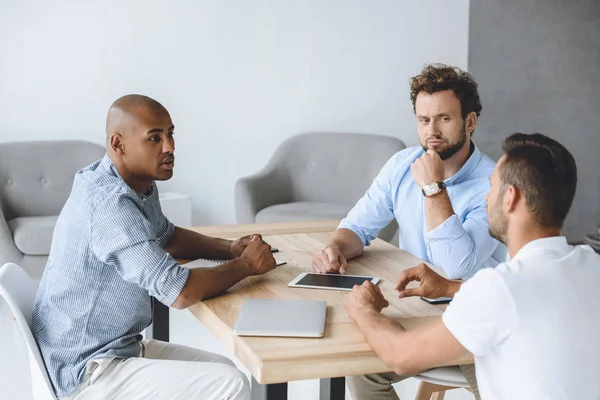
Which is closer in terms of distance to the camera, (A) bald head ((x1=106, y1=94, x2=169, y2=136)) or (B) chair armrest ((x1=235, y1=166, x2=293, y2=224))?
(A) bald head ((x1=106, y1=94, x2=169, y2=136))

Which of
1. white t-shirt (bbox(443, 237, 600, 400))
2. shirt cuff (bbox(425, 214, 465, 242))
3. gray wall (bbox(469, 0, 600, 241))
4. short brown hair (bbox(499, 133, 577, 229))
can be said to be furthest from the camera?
gray wall (bbox(469, 0, 600, 241))

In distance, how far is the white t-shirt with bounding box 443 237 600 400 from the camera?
4.97 feet

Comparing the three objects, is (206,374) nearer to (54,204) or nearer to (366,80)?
(54,204)

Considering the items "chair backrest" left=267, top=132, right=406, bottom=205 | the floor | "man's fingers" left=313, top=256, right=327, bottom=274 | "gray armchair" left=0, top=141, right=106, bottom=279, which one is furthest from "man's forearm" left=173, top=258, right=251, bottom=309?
"chair backrest" left=267, top=132, right=406, bottom=205

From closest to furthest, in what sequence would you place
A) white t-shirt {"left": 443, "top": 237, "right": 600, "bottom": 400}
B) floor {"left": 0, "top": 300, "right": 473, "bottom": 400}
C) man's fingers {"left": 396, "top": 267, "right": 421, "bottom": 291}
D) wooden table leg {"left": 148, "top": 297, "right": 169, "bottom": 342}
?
white t-shirt {"left": 443, "top": 237, "right": 600, "bottom": 400} < man's fingers {"left": 396, "top": 267, "right": 421, "bottom": 291} < wooden table leg {"left": 148, "top": 297, "right": 169, "bottom": 342} < floor {"left": 0, "top": 300, "right": 473, "bottom": 400}

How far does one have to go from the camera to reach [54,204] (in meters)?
4.93

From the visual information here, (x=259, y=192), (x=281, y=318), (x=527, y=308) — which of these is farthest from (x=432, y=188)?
(x=259, y=192)

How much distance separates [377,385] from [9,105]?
355 centimetres

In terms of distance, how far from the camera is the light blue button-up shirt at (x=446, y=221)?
2.49 m

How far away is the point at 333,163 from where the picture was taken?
5.40 m

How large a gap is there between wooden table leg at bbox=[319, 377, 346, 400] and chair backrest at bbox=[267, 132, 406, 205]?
10.5 ft

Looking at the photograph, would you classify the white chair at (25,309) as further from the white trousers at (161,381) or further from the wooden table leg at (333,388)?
the wooden table leg at (333,388)

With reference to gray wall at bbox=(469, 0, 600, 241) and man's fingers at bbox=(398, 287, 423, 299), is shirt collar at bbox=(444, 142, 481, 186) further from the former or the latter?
gray wall at bbox=(469, 0, 600, 241)

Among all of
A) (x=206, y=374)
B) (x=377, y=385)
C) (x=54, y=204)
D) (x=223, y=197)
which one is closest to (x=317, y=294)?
(x=206, y=374)
